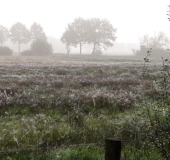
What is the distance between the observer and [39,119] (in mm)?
8812

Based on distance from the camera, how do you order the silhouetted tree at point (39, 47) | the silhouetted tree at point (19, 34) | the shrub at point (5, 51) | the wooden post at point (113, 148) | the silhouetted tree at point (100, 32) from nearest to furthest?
the wooden post at point (113, 148), the shrub at point (5, 51), the silhouetted tree at point (39, 47), the silhouetted tree at point (100, 32), the silhouetted tree at point (19, 34)

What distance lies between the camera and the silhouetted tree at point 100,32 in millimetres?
92938

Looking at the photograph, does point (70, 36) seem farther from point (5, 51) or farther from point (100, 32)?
point (5, 51)

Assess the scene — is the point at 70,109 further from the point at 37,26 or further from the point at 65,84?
the point at 37,26

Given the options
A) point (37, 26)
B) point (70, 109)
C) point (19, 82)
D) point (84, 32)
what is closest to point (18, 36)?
point (37, 26)

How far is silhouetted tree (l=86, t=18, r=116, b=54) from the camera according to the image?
92.9 meters

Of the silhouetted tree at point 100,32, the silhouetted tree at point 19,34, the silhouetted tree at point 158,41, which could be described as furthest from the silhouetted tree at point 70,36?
the silhouetted tree at point 158,41

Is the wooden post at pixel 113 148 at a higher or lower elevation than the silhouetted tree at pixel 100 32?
lower

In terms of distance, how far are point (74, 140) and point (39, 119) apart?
94.6 inches

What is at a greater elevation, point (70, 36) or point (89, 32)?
point (89, 32)

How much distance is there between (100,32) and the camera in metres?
95.3

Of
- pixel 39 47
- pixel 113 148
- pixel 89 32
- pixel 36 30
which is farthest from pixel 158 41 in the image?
pixel 113 148

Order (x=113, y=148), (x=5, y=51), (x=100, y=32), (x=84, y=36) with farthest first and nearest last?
(x=100, y=32) → (x=84, y=36) → (x=5, y=51) → (x=113, y=148)

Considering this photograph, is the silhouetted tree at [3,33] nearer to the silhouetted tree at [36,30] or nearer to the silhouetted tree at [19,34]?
the silhouetted tree at [19,34]
